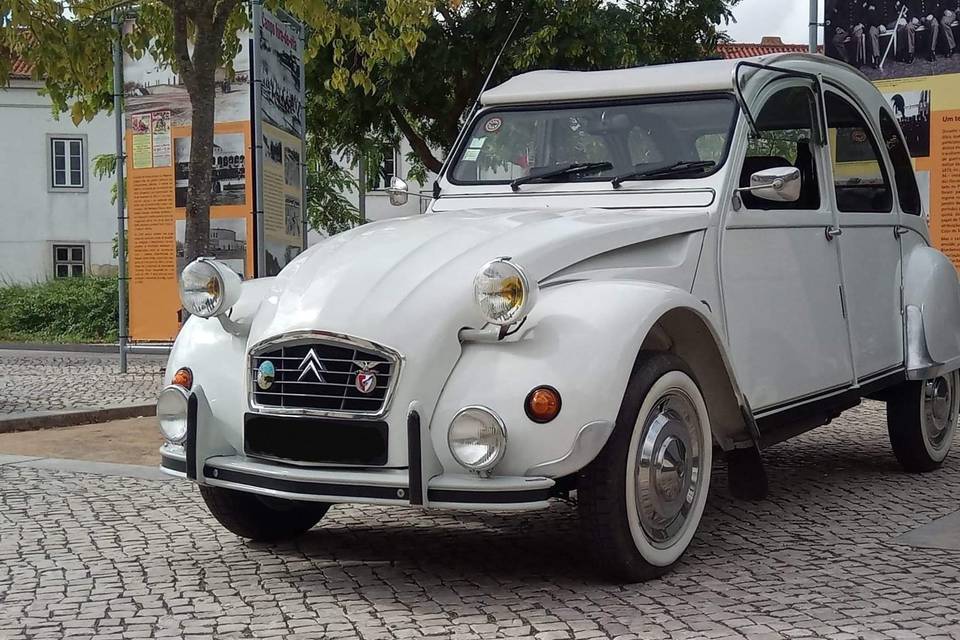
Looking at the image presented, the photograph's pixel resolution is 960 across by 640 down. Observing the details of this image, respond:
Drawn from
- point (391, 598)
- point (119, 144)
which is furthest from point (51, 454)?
point (119, 144)

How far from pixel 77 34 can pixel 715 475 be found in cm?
690

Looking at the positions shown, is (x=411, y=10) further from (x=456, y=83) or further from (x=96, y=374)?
(x=456, y=83)

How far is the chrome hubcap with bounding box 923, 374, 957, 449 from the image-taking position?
26.0ft

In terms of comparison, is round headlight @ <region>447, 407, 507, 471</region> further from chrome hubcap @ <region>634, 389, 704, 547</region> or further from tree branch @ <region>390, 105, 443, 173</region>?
tree branch @ <region>390, 105, 443, 173</region>

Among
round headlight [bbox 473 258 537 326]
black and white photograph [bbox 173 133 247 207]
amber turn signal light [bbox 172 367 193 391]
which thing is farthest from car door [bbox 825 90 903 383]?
black and white photograph [bbox 173 133 247 207]

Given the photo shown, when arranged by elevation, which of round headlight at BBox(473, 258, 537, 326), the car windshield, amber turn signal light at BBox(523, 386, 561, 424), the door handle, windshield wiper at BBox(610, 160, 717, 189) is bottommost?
amber turn signal light at BBox(523, 386, 561, 424)

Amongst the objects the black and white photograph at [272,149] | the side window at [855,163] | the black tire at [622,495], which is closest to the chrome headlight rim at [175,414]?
the black tire at [622,495]

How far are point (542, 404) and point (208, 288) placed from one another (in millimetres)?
1606

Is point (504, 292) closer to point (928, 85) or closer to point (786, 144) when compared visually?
point (786, 144)

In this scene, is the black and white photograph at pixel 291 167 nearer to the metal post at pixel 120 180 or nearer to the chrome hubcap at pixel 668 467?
the metal post at pixel 120 180

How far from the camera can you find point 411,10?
41.9ft

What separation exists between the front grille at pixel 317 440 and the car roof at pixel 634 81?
2.58 m

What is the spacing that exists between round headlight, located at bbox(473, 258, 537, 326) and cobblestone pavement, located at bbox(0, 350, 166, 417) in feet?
24.5

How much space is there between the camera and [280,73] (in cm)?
1273
